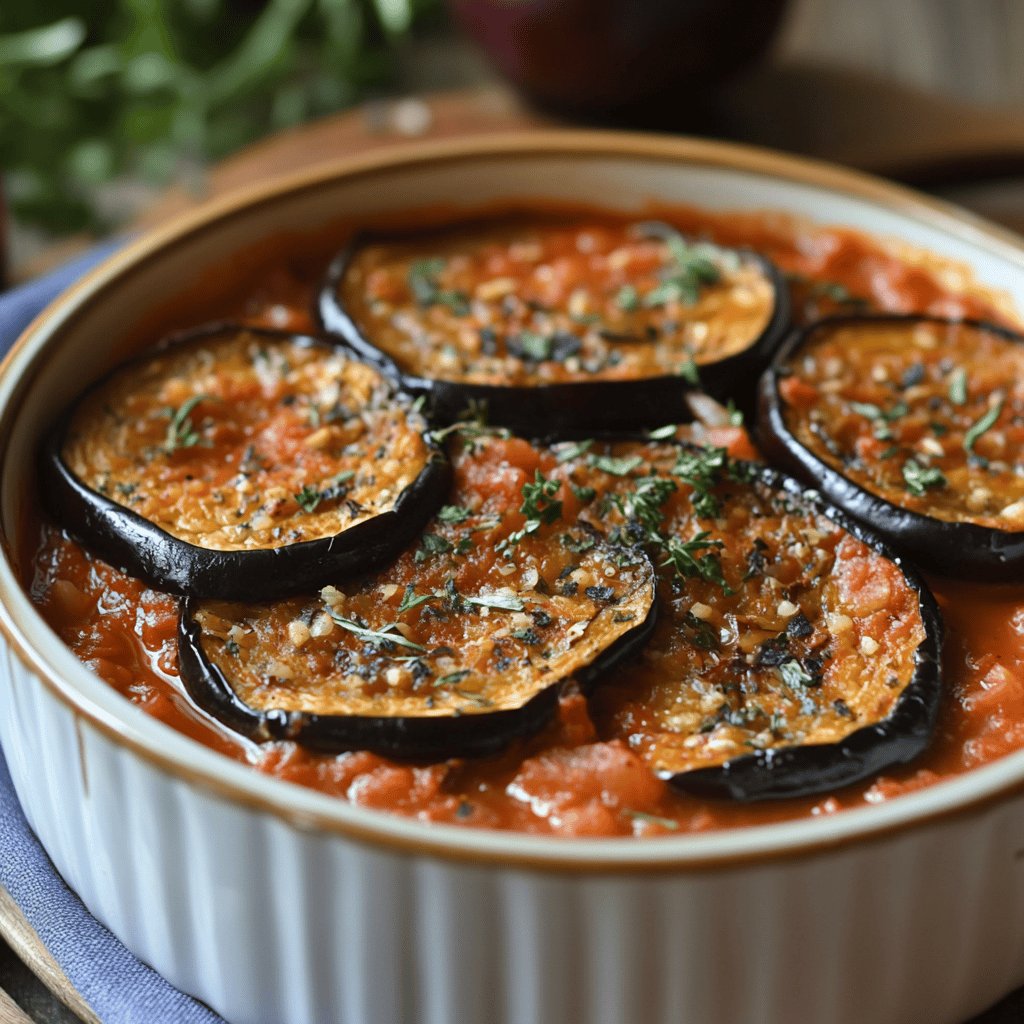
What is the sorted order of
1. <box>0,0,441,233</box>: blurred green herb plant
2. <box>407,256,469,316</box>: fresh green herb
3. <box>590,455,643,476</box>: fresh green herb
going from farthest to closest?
1. <box>0,0,441,233</box>: blurred green herb plant
2. <box>407,256,469,316</box>: fresh green herb
3. <box>590,455,643,476</box>: fresh green herb

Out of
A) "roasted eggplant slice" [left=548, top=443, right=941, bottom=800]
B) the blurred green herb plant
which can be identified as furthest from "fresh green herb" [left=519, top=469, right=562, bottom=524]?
the blurred green herb plant

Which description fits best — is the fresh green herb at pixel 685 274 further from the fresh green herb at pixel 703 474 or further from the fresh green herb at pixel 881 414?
the fresh green herb at pixel 703 474

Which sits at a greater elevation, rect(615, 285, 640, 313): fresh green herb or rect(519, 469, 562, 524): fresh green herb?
rect(615, 285, 640, 313): fresh green herb

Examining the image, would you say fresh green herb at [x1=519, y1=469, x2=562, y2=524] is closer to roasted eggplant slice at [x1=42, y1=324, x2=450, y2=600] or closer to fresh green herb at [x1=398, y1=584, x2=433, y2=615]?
roasted eggplant slice at [x1=42, y1=324, x2=450, y2=600]

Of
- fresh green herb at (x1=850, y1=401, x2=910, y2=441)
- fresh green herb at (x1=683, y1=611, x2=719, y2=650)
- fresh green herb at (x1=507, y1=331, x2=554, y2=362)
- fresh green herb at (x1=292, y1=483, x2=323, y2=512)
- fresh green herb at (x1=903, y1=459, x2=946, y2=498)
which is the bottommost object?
fresh green herb at (x1=683, y1=611, x2=719, y2=650)

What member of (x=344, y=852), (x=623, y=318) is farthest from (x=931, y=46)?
(x=344, y=852)

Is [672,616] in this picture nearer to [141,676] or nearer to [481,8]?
[141,676]

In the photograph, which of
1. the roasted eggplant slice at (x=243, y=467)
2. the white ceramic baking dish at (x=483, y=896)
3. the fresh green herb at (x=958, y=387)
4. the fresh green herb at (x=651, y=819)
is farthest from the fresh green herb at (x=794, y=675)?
the fresh green herb at (x=958, y=387)
